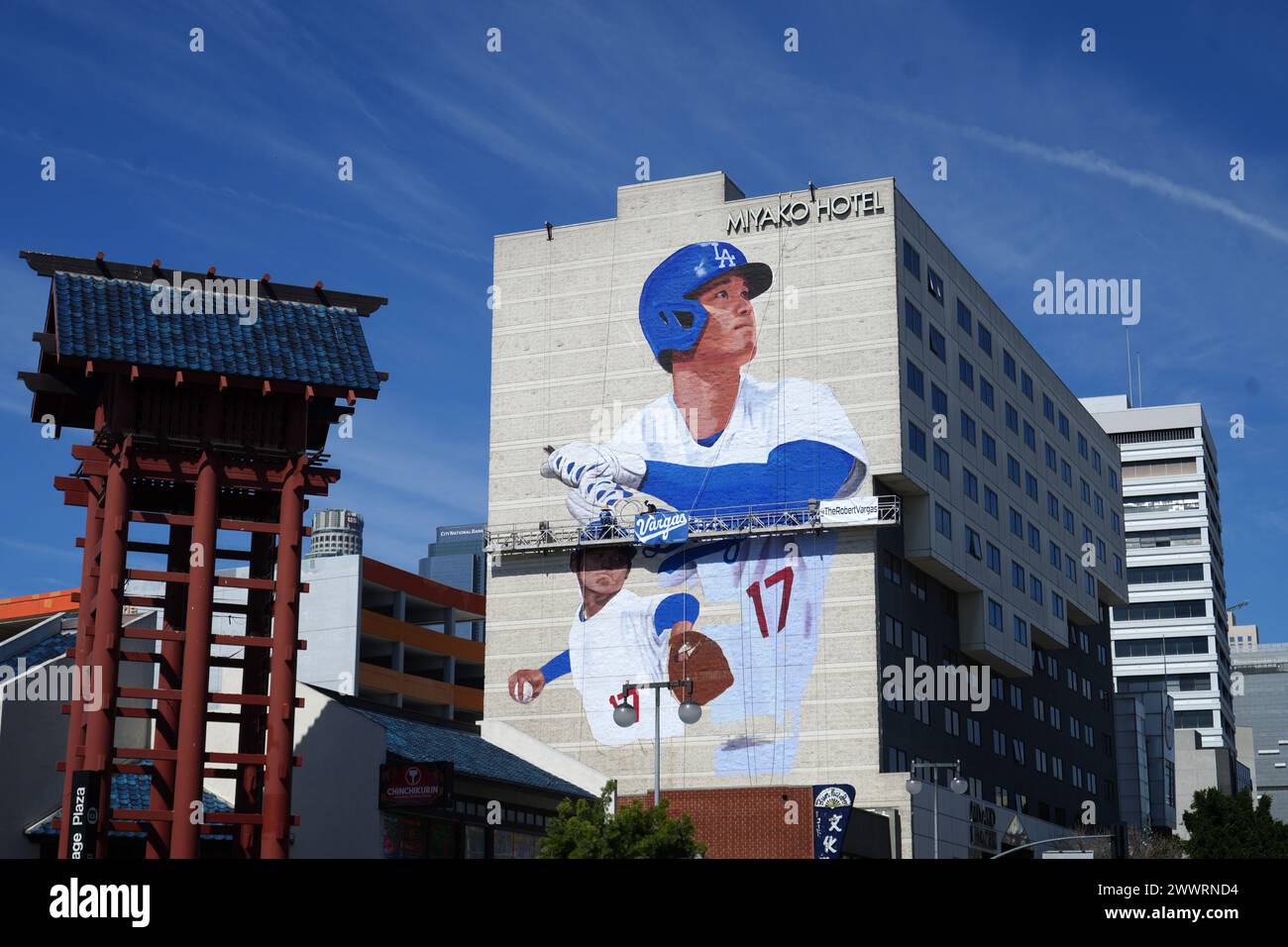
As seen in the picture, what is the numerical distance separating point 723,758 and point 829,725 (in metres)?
6.13

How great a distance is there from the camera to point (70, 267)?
57875 mm

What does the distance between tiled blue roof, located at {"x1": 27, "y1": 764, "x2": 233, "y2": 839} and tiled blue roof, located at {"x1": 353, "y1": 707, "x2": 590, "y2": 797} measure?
6.40m

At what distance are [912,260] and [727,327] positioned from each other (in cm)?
1133

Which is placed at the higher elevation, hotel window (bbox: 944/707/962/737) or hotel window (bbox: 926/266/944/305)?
hotel window (bbox: 926/266/944/305)

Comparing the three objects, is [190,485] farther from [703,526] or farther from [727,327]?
[727,327]

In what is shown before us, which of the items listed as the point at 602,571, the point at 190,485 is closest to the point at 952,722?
the point at 602,571

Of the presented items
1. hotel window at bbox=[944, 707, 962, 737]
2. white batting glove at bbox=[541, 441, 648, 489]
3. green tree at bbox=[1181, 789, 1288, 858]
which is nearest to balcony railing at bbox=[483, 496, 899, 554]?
white batting glove at bbox=[541, 441, 648, 489]

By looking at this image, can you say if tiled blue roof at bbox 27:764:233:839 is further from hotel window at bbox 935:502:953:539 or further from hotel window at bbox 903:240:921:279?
hotel window at bbox 903:240:921:279

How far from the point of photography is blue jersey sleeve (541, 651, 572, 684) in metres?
92.6

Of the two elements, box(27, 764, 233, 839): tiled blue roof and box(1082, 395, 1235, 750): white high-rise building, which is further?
box(1082, 395, 1235, 750): white high-rise building

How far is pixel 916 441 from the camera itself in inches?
3575

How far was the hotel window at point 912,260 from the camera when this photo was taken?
92.5 metres

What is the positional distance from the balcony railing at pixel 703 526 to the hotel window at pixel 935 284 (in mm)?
14415
